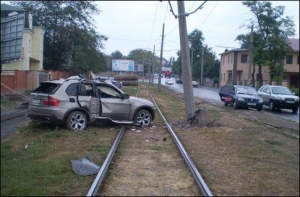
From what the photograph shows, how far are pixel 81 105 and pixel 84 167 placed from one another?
481 centimetres

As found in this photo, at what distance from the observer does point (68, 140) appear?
11.1 metres

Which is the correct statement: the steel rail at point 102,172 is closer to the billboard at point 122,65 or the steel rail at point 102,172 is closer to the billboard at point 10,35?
the billboard at point 10,35

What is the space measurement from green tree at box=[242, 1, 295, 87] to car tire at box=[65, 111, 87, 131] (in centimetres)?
4843

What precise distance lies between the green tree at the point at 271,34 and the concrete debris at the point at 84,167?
171 ft

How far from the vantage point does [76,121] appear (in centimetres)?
1274

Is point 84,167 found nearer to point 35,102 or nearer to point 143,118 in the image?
point 35,102

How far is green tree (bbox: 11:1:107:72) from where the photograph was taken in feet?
166

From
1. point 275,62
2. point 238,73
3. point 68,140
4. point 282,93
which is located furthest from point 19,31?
point 238,73

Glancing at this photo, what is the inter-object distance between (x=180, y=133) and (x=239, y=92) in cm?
1470

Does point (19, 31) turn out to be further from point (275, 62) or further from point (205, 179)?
point (275, 62)

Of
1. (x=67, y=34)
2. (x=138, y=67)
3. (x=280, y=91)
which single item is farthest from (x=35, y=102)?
(x=138, y=67)

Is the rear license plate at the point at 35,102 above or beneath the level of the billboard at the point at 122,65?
beneath

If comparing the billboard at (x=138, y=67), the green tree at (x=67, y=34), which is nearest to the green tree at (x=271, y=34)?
the green tree at (x=67, y=34)

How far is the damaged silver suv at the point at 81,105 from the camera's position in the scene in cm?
1233
